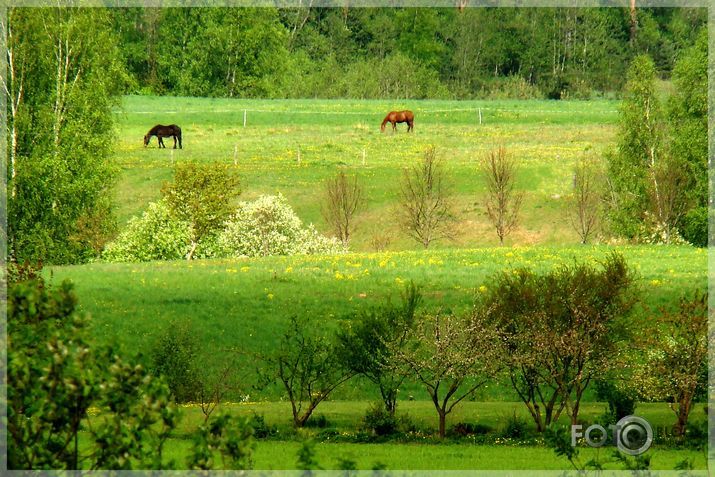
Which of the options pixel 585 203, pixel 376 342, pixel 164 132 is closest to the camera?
pixel 376 342

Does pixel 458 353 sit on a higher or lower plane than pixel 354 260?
higher

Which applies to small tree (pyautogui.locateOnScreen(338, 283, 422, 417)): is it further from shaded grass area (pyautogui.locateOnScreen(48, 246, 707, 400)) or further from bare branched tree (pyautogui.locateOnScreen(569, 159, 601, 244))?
bare branched tree (pyautogui.locateOnScreen(569, 159, 601, 244))

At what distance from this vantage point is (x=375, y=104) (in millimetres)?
113312

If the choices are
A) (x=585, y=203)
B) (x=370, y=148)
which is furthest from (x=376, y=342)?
(x=370, y=148)

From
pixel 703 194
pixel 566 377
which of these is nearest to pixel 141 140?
pixel 703 194

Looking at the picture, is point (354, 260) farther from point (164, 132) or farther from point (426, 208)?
point (164, 132)

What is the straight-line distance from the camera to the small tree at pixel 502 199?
67.6 m

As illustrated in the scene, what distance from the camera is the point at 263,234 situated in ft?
194

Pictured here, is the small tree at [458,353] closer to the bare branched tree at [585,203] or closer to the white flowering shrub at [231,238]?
the white flowering shrub at [231,238]

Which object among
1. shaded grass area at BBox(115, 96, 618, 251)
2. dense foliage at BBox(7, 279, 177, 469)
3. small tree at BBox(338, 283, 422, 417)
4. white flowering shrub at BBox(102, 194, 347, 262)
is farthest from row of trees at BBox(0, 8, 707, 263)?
dense foliage at BBox(7, 279, 177, 469)

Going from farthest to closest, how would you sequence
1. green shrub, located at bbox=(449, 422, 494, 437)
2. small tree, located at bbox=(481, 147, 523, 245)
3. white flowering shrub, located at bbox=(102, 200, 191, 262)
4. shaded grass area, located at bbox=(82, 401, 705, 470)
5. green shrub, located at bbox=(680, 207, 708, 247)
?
small tree, located at bbox=(481, 147, 523, 245)
green shrub, located at bbox=(680, 207, 708, 247)
white flowering shrub, located at bbox=(102, 200, 191, 262)
green shrub, located at bbox=(449, 422, 494, 437)
shaded grass area, located at bbox=(82, 401, 705, 470)

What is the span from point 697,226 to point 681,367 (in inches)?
1438

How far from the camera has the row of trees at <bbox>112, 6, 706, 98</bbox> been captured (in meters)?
128

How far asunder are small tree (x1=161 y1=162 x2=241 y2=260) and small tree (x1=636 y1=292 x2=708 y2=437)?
32.0m
